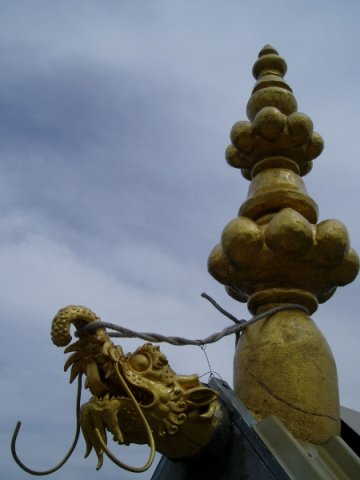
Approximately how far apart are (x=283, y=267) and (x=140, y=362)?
87 cm

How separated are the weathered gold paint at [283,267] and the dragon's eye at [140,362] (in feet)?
1.86

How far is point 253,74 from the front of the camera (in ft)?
11.5

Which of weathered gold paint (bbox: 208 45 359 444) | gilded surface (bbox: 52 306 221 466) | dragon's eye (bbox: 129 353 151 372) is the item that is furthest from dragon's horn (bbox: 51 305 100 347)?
weathered gold paint (bbox: 208 45 359 444)

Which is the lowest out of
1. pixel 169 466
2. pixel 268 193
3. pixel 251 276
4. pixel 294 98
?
pixel 169 466

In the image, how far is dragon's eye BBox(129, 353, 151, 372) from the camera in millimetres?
1820

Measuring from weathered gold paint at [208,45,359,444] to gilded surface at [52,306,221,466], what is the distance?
0.42 metres

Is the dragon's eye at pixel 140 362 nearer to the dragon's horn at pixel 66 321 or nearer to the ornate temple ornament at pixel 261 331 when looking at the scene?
the ornate temple ornament at pixel 261 331

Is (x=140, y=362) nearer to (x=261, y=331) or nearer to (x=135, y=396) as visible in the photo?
(x=135, y=396)

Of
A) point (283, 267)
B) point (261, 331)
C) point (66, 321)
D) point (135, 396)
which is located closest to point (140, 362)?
point (135, 396)

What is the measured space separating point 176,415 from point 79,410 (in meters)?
0.29

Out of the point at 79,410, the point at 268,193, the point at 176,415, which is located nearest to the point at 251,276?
the point at 268,193

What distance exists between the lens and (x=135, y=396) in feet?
5.80

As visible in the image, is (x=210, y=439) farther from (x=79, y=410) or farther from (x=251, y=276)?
(x=251, y=276)

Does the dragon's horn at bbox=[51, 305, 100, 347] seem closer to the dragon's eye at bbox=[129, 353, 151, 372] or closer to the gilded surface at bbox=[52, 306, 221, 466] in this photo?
the gilded surface at bbox=[52, 306, 221, 466]
